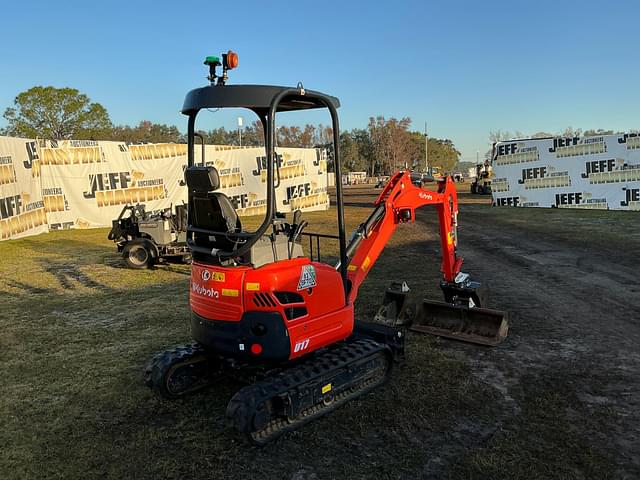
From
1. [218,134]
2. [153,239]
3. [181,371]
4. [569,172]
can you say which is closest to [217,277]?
[181,371]

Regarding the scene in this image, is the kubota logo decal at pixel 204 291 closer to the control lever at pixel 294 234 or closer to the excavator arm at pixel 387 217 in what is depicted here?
the control lever at pixel 294 234

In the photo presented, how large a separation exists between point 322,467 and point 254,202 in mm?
22293

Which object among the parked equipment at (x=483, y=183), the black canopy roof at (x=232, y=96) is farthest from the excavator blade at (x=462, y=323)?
the parked equipment at (x=483, y=183)

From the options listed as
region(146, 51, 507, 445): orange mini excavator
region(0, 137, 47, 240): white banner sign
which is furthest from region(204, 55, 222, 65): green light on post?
region(0, 137, 47, 240): white banner sign

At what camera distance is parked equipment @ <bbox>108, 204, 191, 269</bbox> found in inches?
475

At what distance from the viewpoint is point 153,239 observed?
40.0 feet

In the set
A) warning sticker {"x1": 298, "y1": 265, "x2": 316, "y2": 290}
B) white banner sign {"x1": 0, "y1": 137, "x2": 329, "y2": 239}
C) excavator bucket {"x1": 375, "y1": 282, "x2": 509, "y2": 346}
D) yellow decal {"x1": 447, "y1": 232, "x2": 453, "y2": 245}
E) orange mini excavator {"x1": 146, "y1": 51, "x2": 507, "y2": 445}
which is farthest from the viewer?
white banner sign {"x1": 0, "y1": 137, "x2": 329, "y2": 239}

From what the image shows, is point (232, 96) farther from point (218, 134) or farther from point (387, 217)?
point (218, 134)

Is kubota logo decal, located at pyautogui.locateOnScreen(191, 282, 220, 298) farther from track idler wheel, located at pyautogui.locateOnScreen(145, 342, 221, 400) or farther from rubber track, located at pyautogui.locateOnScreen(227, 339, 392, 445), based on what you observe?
rubber track, located at pyautogui.locateOnScreen(227, 339, 392, 445)

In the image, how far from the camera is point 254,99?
3996 millimetres

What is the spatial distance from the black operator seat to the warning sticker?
67 centimetres

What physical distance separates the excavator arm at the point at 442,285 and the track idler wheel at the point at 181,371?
1.73m

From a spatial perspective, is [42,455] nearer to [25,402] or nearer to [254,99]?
[25,402]

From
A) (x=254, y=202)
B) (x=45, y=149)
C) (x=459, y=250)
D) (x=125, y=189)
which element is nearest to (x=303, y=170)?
(x=254, y=202)
